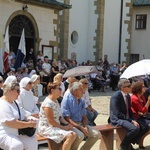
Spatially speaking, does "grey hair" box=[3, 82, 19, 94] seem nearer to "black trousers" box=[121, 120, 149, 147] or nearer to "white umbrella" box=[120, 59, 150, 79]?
"black trousers" box=[121, 120, 149, 147]

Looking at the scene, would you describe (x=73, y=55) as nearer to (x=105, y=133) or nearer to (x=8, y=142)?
(x=105, y=133)

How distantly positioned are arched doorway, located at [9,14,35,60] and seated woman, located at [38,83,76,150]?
35.6 feet

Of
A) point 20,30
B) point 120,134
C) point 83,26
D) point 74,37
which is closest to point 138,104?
point 120,134

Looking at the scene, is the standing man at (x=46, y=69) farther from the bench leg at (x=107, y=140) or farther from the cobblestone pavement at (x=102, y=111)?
the bench leg at (x=107, y=140)

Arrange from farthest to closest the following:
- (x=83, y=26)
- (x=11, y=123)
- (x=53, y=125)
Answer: (x=83, y=26)
(x=53, y=125)
(x=11, y=123)

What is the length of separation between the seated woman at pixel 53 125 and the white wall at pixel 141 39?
21.3 meters

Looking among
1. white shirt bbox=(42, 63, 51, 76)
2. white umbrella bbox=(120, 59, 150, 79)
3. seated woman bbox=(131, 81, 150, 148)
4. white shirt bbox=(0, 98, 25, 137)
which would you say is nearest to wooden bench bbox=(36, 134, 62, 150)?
white shirt bbox=(0, 98, 25, 137)

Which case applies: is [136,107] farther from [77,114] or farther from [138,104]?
[77,114]

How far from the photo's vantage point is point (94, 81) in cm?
1952

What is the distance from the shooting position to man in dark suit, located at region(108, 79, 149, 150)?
7.00 meters

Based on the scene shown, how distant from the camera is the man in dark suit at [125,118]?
7004 millimetres

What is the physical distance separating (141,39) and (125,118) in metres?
20.5

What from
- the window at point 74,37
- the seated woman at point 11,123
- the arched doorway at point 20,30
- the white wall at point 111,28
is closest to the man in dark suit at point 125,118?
the seated woman at point 11,123

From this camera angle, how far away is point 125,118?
7121 millimetres
